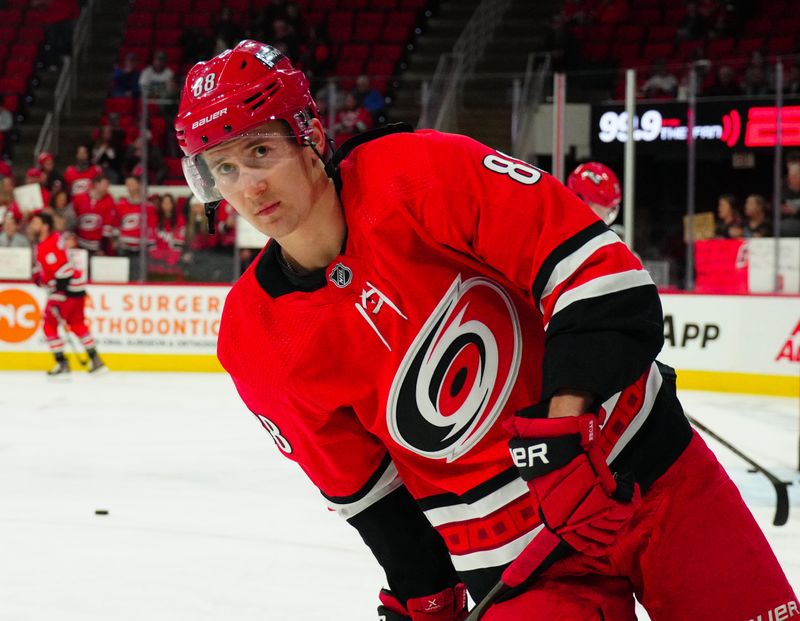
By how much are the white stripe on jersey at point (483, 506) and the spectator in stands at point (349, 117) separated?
21.4 ft

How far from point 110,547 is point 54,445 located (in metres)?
2.02

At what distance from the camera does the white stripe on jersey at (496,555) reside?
4.95 ft

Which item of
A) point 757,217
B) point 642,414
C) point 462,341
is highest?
point 462,341

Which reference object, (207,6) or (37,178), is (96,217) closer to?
(37,178)

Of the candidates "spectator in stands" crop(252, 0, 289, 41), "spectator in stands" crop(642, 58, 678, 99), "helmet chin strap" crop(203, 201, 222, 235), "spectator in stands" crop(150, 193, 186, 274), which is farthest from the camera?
"spectator in stands" crop(252, 0, 289, 41)

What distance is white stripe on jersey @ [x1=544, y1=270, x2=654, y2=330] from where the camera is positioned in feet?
4.30

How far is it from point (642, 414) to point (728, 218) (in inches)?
225

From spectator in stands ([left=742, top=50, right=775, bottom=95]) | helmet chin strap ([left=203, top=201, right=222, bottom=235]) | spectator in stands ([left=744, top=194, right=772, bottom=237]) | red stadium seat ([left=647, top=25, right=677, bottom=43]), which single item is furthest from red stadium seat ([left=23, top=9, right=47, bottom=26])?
helmet chin strap ([left=203, top=201, right=222, bottom=235])

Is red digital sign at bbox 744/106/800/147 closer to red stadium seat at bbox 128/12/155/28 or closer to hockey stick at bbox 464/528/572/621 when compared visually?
hockey stick at bbox 464/528/572/621

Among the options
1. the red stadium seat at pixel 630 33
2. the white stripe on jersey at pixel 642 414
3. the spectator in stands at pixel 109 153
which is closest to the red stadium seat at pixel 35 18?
the spectator in stands at pixel 109 153

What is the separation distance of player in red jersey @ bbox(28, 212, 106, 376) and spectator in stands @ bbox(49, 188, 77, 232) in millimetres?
381

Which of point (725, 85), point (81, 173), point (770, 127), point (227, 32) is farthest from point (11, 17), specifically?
point (770, 127)

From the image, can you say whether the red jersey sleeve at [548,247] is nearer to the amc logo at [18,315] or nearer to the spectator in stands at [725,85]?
the spectator in stands at [725,85]

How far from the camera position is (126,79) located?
11531mm
